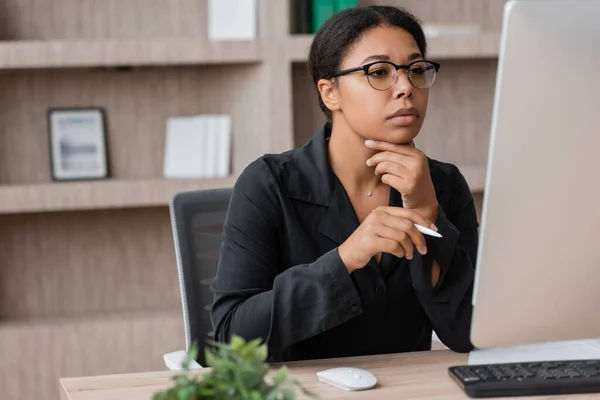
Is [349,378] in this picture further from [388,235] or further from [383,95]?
[383,95]

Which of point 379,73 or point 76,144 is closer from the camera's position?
point 379,73

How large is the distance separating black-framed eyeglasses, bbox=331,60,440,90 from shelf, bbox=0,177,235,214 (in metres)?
1.65

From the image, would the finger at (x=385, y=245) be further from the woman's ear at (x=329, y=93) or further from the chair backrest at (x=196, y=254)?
the chair backrest at (x=196, y=254)

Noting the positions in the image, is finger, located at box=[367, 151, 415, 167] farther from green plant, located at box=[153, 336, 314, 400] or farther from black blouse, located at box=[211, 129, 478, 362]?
green plant, located at box=[153, 336, 314, 400]

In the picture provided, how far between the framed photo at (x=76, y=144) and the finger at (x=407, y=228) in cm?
207

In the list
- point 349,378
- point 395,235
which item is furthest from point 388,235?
point 349,378

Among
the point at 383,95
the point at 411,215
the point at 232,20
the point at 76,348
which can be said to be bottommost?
the point at 76,348

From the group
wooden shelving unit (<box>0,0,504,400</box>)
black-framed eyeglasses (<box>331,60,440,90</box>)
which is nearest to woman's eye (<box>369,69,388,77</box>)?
black-framed eyeglasses (<box>331,60,440,90</box>)

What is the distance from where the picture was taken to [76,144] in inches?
131

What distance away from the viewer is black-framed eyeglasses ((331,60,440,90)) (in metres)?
1.61

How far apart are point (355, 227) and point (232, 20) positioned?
1699 millimetres

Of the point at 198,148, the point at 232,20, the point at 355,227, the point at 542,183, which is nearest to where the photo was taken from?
the point at 542,183

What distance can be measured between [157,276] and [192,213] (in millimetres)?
1549

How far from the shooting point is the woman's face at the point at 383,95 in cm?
159
